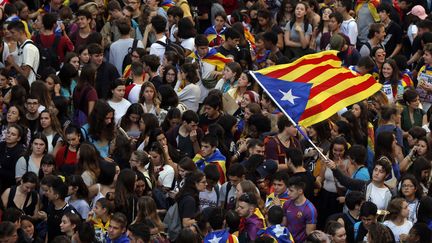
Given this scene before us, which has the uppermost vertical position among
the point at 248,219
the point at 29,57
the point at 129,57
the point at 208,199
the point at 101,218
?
the point at 248,219

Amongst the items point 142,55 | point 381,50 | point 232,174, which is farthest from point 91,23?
point 232,174

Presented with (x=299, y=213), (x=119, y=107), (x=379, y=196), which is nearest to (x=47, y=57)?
(x=119, y=107)

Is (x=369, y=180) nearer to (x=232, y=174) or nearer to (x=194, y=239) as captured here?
(x=232, y=174)

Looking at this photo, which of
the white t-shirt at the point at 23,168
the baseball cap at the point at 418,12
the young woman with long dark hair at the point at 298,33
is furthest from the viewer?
the baseball cap at the point at 418,12

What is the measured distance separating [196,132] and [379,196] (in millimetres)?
2816

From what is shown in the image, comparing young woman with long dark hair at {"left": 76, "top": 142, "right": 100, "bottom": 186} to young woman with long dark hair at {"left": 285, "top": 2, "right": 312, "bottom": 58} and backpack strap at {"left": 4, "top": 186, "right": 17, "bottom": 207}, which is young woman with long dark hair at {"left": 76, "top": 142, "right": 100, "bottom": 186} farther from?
young woman with long dark hair at {"left": 285, "top": 2, "right": 312, "bottom": 58}

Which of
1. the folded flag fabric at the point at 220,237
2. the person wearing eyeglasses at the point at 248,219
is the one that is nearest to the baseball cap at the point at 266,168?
the person wearing eyeglasses at the point at 248,219

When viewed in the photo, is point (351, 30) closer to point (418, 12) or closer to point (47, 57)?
point (418, 12)

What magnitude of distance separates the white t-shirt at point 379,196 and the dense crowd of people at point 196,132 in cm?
2

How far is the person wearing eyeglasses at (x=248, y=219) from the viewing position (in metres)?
18.7

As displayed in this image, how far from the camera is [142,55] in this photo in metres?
24.0

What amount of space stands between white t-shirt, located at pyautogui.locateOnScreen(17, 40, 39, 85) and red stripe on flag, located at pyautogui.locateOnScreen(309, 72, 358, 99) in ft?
14.9

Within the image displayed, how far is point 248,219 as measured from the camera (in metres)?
18.8

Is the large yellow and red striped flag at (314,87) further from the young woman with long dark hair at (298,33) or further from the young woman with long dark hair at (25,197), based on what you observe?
the young woman with long dark hair at (298,33)
